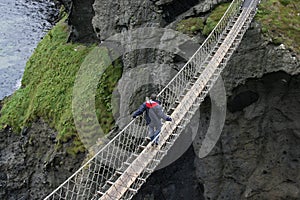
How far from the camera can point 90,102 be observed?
541 inches

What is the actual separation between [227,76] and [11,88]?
46.1 ft

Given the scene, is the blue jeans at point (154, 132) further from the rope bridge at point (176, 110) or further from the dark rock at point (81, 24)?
the dark rock at point (81, 24)

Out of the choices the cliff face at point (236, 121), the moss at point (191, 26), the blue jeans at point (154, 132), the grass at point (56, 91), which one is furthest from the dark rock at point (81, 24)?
the blue jeans at point (154, 132)

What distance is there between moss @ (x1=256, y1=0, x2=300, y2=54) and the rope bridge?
1.22ft

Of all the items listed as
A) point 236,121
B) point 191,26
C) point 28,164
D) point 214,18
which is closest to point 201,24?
point 191,26

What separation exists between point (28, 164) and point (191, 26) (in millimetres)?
7792

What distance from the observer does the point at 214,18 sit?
38.9 feet

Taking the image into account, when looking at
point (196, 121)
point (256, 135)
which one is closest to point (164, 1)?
point (196, 121)

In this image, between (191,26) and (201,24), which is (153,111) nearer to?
(191,26)

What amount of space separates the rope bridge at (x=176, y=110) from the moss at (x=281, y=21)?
0.37m

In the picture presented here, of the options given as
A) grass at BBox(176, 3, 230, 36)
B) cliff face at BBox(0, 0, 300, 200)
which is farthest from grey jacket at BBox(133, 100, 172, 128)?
grass at BBox(176, 3, 230, 36)

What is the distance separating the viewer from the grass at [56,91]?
44.3 feet

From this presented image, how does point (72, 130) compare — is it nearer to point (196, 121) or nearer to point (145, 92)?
point (145, 92)

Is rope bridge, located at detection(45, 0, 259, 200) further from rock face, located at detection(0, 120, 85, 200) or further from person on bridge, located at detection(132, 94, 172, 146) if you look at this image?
rock face, located at detection(0, 120, 85, 200)
